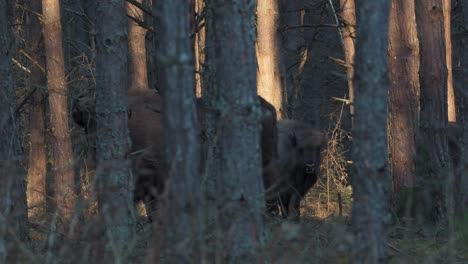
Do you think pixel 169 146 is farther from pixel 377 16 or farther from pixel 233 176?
pixel 377 16

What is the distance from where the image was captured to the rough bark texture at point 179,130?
4590 mm

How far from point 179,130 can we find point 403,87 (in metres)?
7.49

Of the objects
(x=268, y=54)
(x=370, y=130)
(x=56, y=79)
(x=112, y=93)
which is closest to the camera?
(x=370, y=130)

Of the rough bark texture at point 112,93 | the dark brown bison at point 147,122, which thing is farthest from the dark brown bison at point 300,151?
the rough bark texture at point 112,93

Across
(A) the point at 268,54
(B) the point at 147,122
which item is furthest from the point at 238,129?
(A) the point at 268,54

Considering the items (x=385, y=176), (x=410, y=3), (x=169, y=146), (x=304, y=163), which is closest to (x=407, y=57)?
(x=410, y=3)

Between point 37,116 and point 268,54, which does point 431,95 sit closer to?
point 268,54

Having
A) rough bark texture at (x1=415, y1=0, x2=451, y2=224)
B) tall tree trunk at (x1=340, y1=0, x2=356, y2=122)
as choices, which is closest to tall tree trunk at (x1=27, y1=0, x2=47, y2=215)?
tall tree trunk at (x1=340, y1=0, x2=356, y2=122)

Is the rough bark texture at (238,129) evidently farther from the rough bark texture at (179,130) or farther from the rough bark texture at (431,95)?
the rough bark texture at (431,95)

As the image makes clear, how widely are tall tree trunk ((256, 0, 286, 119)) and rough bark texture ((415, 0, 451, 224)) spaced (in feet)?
10.6

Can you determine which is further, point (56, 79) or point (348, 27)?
point (348, 27)

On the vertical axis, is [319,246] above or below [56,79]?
below

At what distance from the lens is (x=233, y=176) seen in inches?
214

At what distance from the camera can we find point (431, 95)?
421 inches
